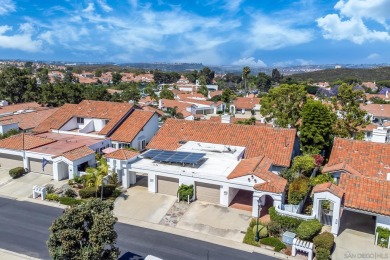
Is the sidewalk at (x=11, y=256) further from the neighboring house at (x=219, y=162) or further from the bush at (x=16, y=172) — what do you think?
the bush at (x=16, y=172)

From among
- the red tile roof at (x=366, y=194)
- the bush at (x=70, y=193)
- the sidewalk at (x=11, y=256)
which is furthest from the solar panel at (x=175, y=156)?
the sidewalk at (x=11, y=256)

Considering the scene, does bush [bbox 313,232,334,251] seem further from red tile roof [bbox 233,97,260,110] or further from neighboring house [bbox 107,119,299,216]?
red tile roof [bbox 233,97,260,110]

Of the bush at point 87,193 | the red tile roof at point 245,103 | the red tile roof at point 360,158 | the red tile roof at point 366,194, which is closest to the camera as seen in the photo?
the red tile roof at point 366,194

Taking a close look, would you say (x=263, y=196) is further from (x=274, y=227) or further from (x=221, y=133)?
(x=221, y=133)

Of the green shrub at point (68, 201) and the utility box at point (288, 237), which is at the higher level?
the green shrub at point (68, 201)

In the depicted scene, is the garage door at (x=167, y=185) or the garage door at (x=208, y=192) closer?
the garage door at (x=208, y=192)

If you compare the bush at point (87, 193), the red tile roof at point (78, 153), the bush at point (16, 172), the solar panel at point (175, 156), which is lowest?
the bush at point (87, 193)

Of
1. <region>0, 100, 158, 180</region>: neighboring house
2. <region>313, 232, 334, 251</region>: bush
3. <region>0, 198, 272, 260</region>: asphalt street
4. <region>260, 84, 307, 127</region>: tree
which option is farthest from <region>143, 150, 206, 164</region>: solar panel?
<region>260, 84, 307, 127</region>: tree

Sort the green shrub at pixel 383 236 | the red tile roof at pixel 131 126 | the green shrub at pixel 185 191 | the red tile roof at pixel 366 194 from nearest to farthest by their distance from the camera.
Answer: the green shrub at pixel 383 236, the red tile roof at pixel 366 194, the green shrub at pixel 185 191, the red tile roof at pixel 131 126
